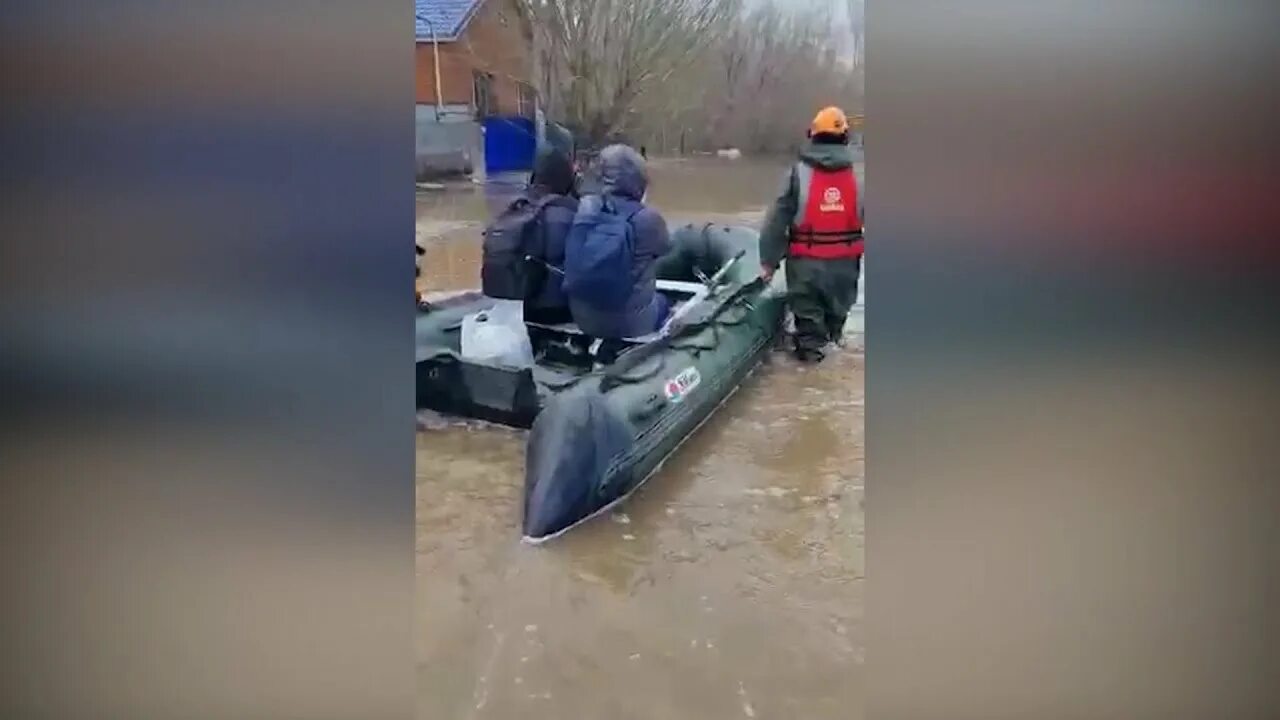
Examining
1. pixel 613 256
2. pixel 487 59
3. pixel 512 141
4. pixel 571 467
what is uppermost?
pixel 487 59

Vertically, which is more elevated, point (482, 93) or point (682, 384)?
point (482, 93)

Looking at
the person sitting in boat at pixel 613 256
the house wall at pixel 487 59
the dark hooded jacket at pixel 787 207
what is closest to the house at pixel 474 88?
the house wall at pixel 487 59

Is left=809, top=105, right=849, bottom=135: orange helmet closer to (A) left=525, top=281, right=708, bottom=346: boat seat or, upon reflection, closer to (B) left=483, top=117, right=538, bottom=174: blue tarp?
(A) left=525, top=281, right=708, bottom=346: boat seat

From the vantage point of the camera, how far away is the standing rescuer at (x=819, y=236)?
1.38 meters

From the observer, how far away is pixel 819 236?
1.40 m

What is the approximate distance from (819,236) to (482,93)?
0.47m

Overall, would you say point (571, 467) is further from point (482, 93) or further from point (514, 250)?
point (482, 93)

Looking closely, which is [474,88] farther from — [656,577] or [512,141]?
[656,577]

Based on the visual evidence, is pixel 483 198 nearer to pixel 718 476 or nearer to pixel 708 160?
pixel 708 160

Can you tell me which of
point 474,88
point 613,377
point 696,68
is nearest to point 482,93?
point 474,88

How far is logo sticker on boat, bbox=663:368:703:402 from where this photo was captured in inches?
55.1
